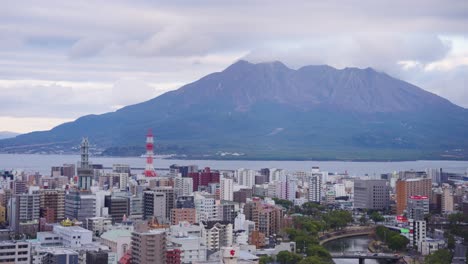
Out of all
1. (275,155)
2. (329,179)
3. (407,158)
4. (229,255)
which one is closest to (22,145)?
(275,155)

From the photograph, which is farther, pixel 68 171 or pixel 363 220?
pixel 68 171

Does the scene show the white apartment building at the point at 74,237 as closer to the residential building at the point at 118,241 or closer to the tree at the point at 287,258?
the residential building at the point at 118,241

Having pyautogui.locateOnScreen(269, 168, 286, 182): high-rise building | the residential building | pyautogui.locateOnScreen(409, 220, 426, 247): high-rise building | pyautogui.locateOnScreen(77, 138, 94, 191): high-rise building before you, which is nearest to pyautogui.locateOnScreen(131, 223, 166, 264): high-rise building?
the residential building

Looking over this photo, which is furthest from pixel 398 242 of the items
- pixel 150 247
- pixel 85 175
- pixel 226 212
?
pixel 85 175

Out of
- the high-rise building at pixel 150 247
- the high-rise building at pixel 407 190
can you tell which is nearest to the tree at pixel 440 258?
the high-rise building at pixel 150 247

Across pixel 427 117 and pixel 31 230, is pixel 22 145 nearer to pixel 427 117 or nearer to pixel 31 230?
pixel 427 117

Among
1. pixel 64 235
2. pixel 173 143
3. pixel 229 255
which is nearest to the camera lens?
pixel 229 255

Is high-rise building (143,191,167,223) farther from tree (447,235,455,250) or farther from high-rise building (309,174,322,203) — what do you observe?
high-rise building (309,174,322,203)

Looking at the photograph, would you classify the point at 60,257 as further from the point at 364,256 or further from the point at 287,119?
the point at 287,119
